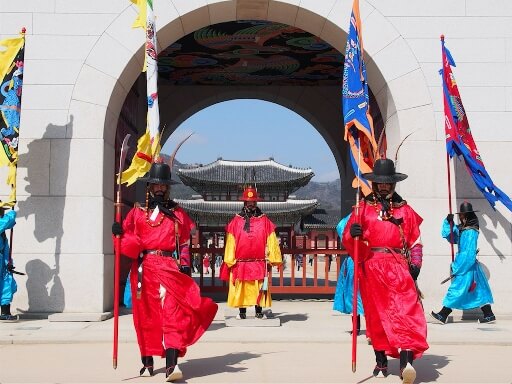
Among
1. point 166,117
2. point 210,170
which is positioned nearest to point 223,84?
point 166,117

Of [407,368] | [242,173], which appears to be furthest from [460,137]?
[242,173]

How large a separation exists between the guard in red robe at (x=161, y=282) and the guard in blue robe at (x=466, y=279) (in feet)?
12.3

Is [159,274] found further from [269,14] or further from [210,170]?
[210,170]

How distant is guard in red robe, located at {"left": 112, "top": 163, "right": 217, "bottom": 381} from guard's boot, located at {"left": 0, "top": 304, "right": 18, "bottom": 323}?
3.40 metres

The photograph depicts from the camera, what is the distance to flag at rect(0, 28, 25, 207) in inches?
311

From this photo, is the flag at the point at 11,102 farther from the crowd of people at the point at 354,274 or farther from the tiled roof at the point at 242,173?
the tiled roof at the point at 242,173

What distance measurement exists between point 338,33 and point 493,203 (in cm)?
297

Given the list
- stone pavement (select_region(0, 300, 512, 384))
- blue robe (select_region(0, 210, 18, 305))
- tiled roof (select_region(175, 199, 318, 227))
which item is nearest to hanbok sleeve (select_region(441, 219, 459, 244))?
stone pavement (select_region(0, 300, 512, 384))

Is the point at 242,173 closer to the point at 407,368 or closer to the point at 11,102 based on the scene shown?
the point at 11,102

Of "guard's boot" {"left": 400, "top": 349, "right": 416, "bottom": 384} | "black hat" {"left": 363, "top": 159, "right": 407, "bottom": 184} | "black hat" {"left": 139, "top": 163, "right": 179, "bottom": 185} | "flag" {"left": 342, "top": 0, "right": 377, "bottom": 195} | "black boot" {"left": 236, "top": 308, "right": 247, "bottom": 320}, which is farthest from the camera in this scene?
"black boot" {"left": 236, "top": 308, "right": 247, "bottom": 320}

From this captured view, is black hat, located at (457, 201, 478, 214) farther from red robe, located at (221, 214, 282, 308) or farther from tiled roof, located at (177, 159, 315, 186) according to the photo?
tiled roof, located at (177, 159, 315, 186)

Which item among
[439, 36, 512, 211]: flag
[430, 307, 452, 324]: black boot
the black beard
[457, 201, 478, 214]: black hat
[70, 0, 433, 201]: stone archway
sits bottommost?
[430, 307, 452, 324]: black boot

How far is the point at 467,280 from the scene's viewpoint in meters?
7.88

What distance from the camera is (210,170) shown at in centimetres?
3195
